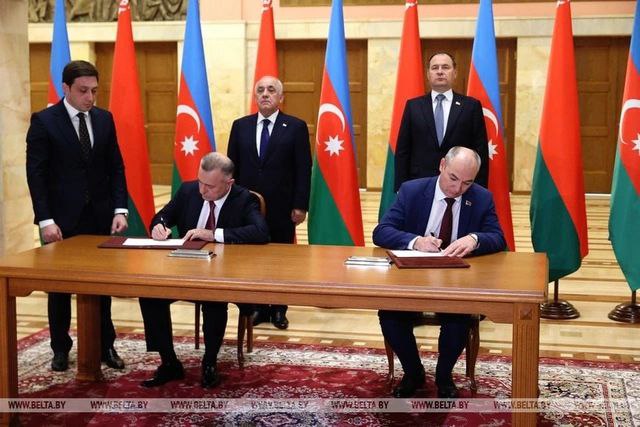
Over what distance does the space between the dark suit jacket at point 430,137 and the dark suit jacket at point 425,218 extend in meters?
0.97

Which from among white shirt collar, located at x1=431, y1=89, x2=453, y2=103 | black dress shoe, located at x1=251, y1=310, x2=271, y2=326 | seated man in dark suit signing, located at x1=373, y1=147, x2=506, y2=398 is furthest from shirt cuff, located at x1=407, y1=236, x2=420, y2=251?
black dress shoe, located at x1=251, y1=310, x2=271, y2=326

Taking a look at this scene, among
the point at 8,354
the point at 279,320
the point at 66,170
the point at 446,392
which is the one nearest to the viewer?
the point at 8,354

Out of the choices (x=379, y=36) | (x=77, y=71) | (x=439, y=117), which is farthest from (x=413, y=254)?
(x=379, y=36)

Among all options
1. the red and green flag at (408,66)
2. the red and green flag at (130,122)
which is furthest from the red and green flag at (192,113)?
the red and green flag at (408,66)

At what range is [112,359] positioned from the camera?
455cm

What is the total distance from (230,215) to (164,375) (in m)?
0.88

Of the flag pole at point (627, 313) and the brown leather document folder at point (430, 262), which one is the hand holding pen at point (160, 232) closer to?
the brown leather document folder at point (430, 262)

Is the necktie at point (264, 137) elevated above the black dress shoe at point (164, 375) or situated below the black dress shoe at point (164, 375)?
above

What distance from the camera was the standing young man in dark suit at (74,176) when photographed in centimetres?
436

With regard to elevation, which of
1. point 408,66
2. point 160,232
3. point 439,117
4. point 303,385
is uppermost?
point 408,66

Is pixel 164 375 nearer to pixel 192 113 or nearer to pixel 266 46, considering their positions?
pixel 192 113

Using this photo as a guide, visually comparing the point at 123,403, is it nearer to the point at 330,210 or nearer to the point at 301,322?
the point at 301,322

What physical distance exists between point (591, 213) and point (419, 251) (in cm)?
751

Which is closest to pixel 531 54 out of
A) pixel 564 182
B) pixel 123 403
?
pixel 564 182
